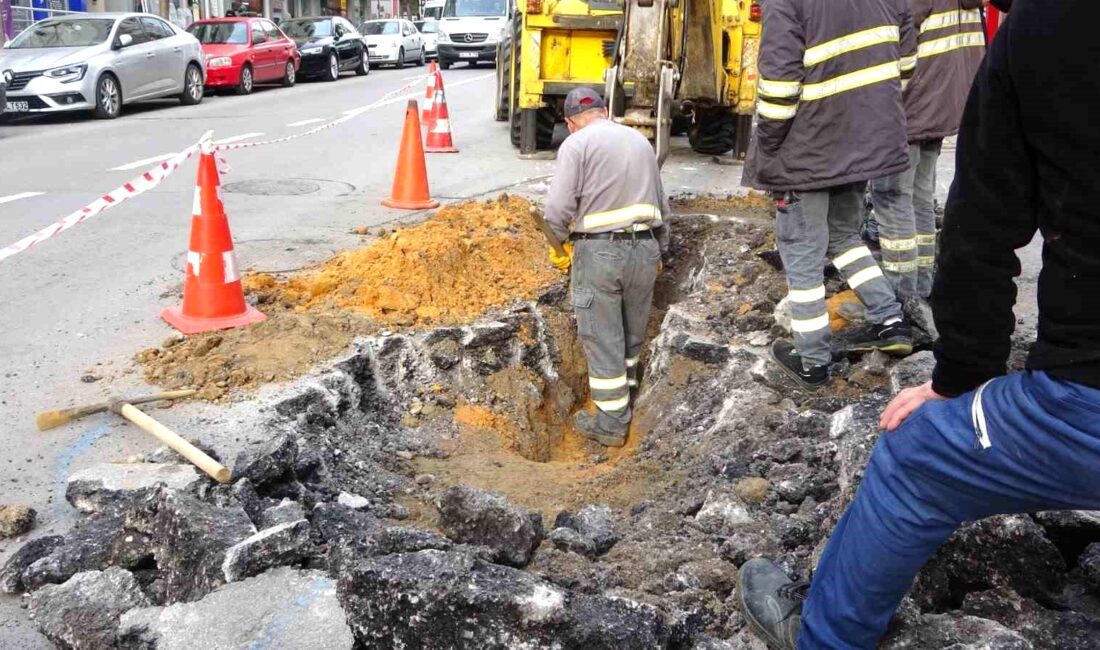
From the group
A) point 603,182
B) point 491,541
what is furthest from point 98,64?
point 491,541

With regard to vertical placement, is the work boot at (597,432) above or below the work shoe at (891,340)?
below

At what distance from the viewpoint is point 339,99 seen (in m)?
18.8

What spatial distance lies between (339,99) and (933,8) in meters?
15.1

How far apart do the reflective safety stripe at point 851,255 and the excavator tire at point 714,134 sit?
7043 mm

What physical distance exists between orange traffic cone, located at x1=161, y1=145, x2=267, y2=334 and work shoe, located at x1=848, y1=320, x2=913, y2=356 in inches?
127

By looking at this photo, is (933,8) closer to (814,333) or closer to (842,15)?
(842,15)

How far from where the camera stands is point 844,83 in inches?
170

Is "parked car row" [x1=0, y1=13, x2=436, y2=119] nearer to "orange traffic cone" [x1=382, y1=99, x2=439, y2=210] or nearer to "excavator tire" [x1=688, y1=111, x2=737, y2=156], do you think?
"orange traffic cone" [x1=382, y1=99, x2=439, y2=210]

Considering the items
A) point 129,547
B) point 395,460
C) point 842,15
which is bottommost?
point 395,460

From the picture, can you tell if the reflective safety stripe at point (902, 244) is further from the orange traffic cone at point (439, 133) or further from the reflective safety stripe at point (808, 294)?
the orange traffic cone at point (439, 133)

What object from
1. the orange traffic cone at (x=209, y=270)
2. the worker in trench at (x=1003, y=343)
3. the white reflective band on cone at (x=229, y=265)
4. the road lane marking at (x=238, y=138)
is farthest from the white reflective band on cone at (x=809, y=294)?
the road lane marking at (x=238, y=138)

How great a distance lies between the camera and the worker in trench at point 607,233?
16.7ft

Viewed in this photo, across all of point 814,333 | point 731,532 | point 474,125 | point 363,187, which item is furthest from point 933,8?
point 474,125

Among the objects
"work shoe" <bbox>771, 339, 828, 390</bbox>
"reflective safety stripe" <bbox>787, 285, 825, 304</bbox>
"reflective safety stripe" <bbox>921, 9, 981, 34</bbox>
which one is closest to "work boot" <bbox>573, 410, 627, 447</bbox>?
"work shoe" <bbox>771, 339, 828, 390</bbox>
